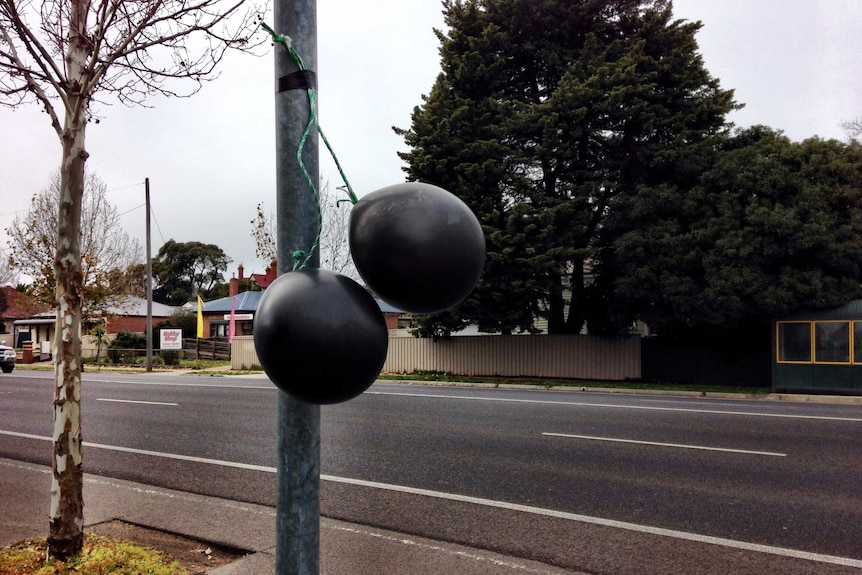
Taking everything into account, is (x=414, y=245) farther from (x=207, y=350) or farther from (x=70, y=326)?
(x=207, y=350)

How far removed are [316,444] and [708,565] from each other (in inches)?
150

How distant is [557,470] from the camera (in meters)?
7.26

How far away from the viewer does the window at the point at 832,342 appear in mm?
17219

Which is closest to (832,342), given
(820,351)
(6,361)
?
(820,351)

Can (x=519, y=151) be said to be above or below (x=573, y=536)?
above

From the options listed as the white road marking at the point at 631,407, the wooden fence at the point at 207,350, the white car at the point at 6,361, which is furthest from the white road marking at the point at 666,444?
the wooden fence at the point at 207,350

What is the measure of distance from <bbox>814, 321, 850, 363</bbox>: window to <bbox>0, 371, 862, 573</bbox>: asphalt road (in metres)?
5.00

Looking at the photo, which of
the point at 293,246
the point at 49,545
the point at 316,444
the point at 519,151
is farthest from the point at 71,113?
the point at 519,151

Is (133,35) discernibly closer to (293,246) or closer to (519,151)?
(293,246)

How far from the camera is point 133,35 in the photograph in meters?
4.26

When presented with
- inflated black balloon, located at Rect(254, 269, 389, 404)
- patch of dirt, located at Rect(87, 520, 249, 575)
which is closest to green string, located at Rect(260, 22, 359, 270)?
inflated black balloon, located at Rect(254, 269, 389, 404)

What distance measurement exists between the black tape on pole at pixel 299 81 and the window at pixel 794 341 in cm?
1910

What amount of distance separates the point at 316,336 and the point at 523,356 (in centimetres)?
2191

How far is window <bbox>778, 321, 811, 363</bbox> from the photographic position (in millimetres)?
17844
